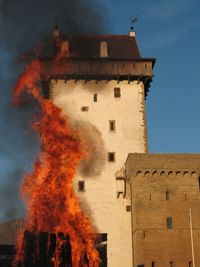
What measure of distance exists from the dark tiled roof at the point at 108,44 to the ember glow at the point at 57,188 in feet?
25.5

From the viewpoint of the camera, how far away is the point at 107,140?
48.7 meters

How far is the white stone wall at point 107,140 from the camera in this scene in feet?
151

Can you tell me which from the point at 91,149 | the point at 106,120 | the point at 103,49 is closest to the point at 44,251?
the point at 91,149

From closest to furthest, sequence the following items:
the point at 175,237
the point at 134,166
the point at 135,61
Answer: the point at 175,237
the point at 134,166
the point at 135,61

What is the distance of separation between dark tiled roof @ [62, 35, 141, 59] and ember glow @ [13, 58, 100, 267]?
7.79 m

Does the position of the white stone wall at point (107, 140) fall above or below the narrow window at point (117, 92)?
below

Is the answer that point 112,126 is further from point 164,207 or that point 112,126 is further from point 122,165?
point 164,207

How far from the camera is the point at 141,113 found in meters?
50.2

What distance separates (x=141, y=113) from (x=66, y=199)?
39.7ft

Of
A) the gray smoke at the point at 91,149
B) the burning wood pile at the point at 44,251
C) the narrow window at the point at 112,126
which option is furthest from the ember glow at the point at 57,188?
the burning wood pile at the point at 44,251

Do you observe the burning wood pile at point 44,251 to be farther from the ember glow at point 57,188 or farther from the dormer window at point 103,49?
the dormer window at point 103,49

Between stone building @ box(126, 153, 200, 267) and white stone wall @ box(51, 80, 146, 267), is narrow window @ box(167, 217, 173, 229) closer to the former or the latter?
stone building @ box(126, 153, 200, 267)

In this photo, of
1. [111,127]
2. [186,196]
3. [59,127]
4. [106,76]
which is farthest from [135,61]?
[186,196]

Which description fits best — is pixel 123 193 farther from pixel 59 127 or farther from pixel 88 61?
pixel 88 61
